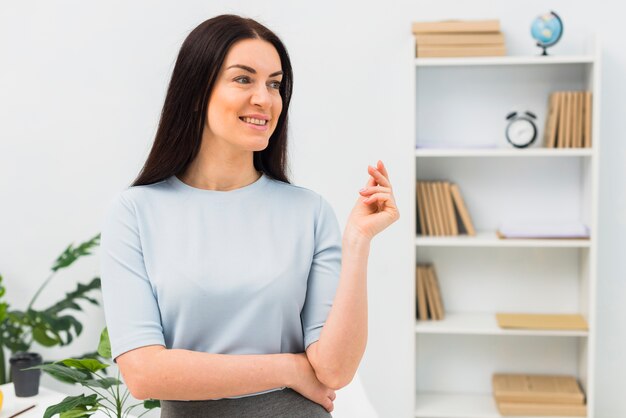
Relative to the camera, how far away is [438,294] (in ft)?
10.6

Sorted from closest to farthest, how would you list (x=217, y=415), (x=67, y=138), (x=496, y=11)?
1. (x=217, y=415)
2. (x=496, y=11)
3. (x=67, y=138)

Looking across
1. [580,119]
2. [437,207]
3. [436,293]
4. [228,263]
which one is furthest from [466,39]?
[228,263]

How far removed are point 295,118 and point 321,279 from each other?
1.92 m

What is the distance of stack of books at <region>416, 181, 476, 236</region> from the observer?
3170 millimetres

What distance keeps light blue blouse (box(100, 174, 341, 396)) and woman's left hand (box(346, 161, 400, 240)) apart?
118 mm

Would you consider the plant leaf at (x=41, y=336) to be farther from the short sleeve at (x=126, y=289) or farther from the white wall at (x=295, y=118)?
the short sleeve at (x=126, y=289)

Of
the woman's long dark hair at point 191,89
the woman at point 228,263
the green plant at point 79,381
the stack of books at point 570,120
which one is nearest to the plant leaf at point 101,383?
the green plant at point 79,381

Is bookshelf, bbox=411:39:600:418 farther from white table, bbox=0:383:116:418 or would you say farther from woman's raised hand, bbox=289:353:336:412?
woman's raised hand, bbox=289:353:336:412

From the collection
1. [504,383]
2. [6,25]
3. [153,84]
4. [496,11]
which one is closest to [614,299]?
[504,383]

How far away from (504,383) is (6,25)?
2.54 m

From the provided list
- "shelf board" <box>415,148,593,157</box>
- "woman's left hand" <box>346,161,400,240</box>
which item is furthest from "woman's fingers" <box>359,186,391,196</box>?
"shelf board" <box>415,148,593,157</box>

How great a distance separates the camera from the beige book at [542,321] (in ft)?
10.1

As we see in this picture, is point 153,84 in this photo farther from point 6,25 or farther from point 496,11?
point 496,11

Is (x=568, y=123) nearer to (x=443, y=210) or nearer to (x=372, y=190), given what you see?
(x=443, y=210)
